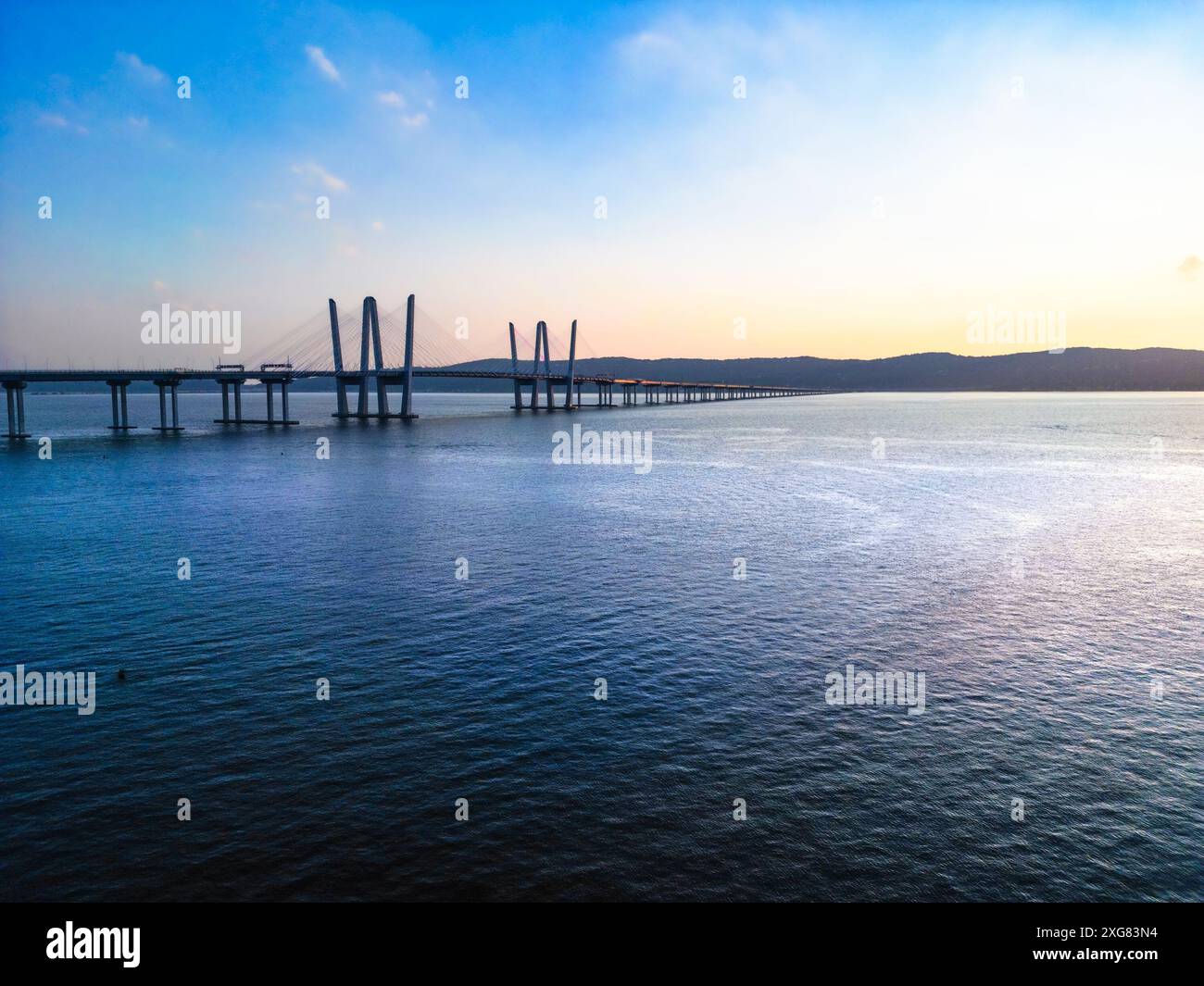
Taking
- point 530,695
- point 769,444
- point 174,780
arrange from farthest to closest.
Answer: point 769,444
point 530,695
point 174,780

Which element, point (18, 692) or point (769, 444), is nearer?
point (18, 692)

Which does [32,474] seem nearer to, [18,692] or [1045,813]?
[18,692]

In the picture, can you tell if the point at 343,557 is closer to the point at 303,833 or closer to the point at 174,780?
the point at 174,780

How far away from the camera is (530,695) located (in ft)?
98.2

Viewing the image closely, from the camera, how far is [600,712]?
28.6 metres

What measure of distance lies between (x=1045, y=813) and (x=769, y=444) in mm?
137527

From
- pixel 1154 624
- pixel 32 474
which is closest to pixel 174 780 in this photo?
pixel 1154 624

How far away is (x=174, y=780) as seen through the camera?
23719 millimetres

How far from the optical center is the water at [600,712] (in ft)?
65.8

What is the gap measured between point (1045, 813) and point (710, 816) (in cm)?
902

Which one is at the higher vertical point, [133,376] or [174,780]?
[133,376]

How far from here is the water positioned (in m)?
20.1
